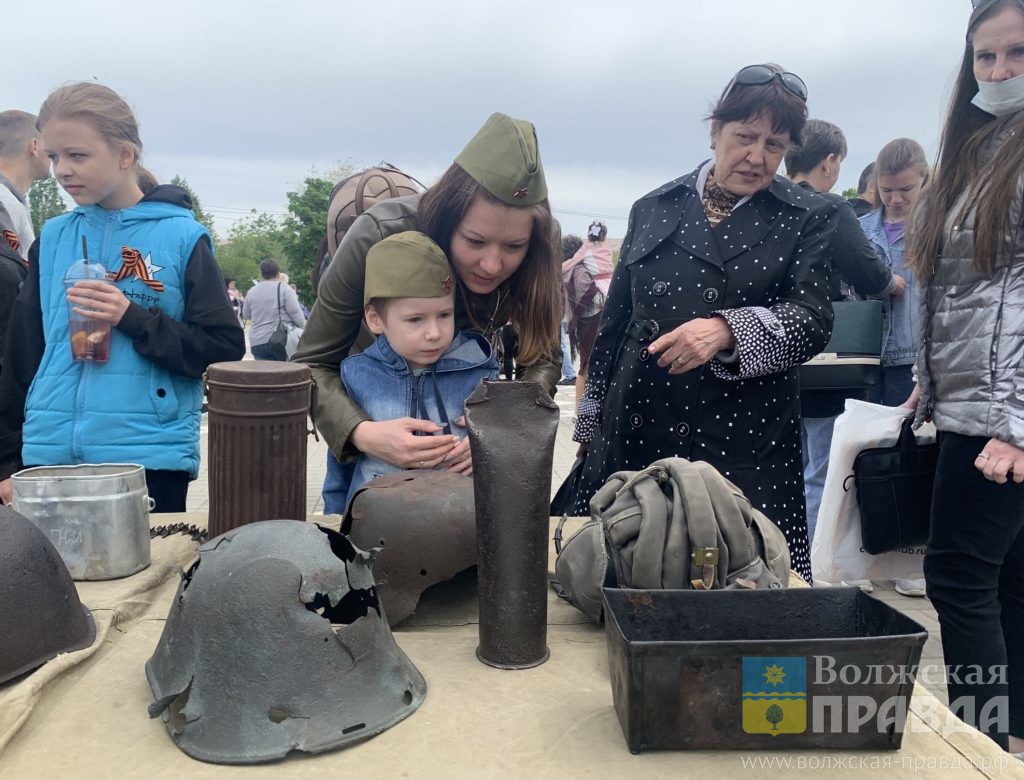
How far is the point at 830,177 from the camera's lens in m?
3.97

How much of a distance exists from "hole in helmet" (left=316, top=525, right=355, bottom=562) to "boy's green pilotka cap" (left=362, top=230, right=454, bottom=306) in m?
0.78

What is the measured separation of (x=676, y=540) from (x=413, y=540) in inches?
21.5

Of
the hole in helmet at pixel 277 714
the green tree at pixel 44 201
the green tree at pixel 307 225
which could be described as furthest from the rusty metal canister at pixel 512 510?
the green tree at pixel 44 201

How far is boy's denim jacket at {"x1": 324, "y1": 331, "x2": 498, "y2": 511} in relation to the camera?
2.10 meters

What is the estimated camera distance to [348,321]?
222 cm

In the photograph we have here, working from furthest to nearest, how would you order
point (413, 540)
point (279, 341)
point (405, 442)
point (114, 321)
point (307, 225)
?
point (307, 225)
point (279, 341)
point (114, 321)
point (405, 442)
point (413, 540)

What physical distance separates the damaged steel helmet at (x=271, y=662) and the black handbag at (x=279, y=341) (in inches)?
320

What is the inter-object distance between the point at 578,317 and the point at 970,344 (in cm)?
455

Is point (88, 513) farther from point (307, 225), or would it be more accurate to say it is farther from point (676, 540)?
point (307, 225)

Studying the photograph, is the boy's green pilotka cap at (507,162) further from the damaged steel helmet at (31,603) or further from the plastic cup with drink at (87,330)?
the damaged steel helmet at (31,603)

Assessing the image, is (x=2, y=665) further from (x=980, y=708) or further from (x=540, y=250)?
(x=980, y=708)

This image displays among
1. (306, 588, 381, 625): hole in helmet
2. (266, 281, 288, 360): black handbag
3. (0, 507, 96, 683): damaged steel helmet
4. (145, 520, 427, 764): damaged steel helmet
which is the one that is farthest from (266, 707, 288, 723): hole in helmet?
(266, 281, 288, 360): black handbag

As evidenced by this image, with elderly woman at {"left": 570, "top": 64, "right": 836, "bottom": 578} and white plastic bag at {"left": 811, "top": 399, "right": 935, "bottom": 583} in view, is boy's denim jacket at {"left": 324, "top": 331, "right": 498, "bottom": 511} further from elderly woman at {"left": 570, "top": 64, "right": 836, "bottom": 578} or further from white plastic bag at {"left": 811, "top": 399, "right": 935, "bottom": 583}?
white plastic bag at {"left": 811, "top": 399, "right": 935, "bottom": 583}

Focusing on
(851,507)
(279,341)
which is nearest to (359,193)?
(851,507)
